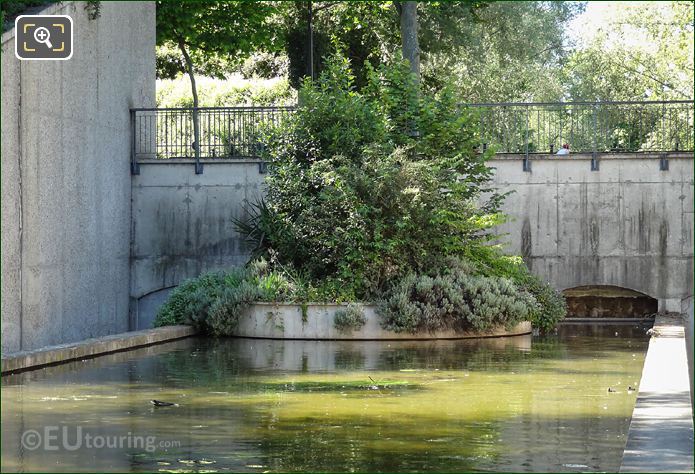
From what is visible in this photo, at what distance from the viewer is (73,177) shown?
62.2ft

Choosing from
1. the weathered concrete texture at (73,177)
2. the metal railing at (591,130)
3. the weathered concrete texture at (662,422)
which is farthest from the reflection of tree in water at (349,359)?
the metal railing at (591,130)

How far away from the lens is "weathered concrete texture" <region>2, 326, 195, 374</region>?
1273 centimetres

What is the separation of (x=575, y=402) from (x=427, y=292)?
25.4 feet

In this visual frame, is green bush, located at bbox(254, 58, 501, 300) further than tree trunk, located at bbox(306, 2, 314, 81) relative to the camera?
No

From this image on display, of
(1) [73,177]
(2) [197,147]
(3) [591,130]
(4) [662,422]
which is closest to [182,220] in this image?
(2) [197,147]

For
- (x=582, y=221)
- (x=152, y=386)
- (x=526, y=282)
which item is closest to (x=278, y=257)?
(x=526, y=282)

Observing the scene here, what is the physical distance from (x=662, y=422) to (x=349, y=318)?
10.1 metres

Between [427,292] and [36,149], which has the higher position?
→ [36,149]

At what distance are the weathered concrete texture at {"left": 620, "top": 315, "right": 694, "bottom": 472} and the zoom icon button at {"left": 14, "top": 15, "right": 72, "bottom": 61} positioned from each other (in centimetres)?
822

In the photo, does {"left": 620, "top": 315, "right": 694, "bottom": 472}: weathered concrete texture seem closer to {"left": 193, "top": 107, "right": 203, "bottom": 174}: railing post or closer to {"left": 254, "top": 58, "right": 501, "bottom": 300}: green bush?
{"left": 254, "top": 58, "right": 501, "bottom": 300}: green bush

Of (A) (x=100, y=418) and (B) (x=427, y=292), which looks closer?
(A) (x=100, y=418)

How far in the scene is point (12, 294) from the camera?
16.4 metres

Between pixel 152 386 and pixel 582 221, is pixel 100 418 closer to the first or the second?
pixel 152 386

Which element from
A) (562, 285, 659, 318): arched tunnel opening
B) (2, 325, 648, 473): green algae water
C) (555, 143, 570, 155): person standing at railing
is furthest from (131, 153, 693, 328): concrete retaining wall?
(2, 325, 648, 473): green algae water
